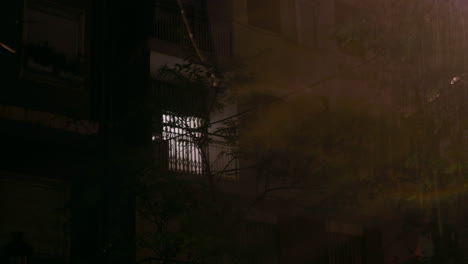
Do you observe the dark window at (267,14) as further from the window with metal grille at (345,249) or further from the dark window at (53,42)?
the dark window at (53,42)

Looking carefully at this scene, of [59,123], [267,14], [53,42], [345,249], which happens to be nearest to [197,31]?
[267,14]

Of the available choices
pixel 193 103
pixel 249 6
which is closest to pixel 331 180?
pixel 193 103

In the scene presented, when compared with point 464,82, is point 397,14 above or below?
above

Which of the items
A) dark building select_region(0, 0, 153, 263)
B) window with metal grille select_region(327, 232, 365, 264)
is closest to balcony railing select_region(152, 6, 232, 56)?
dark building select_region(0, 0, 153, 263)

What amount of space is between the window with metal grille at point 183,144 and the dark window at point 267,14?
4.69 m

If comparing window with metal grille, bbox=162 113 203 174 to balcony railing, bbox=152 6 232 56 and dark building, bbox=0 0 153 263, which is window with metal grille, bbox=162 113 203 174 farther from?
balcony railing, bbox=152 6 232 56

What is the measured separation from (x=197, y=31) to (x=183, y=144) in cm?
380

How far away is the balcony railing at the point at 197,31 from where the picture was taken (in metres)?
22.1

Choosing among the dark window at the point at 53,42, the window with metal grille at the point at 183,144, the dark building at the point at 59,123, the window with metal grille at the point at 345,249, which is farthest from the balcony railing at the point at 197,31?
the window with metal grille at the point at 345,249

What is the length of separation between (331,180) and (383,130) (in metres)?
1.46

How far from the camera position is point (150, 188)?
1631cm

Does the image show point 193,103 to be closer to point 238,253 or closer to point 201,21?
point 238,253

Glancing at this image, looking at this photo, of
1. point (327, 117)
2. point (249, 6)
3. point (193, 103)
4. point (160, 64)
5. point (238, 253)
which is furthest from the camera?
point (249, 6)

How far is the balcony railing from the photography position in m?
22.1
